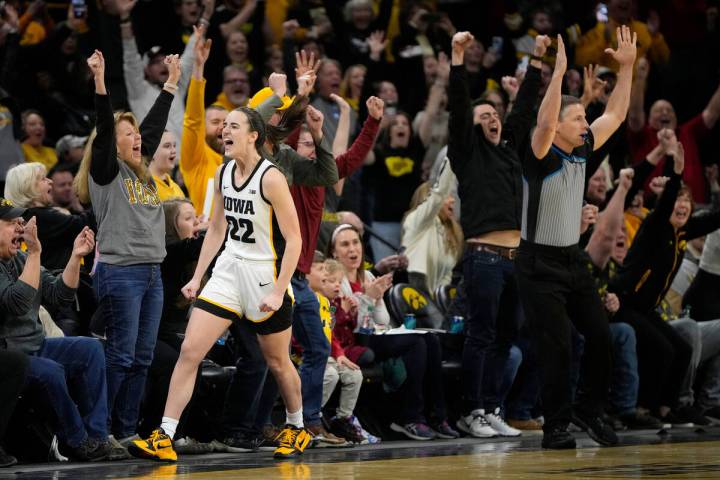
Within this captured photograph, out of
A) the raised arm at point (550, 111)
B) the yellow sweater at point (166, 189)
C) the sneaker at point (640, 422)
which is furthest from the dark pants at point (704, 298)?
the yellow sweater at point (166, 189)

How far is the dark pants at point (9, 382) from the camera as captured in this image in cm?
748

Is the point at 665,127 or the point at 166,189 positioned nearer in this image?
the point at 166,189

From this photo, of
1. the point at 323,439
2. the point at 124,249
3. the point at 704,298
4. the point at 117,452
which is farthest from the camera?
the point at 704,298

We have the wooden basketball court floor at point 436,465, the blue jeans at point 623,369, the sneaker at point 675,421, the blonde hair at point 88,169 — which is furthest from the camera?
the sneaker at point 675,421

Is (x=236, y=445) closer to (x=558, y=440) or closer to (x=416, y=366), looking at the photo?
(x=416, y=366)

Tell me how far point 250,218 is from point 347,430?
2.33 m

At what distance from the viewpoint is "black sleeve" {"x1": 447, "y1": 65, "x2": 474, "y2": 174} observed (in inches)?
376

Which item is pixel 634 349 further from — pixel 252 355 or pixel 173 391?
pixel 173 391

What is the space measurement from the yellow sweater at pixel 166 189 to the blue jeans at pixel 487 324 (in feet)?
7.35

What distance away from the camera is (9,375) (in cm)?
750

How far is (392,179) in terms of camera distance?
43.9 ft

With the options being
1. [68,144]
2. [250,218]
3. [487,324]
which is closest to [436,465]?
[250,218]

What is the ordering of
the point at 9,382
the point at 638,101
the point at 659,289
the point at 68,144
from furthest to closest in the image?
the point at 638,101
the point at 659,289
the point at 68,144
the point at 9,382

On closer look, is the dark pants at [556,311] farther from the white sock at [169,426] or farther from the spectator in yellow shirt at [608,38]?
the spectator in yellow shirt at [608,38]
